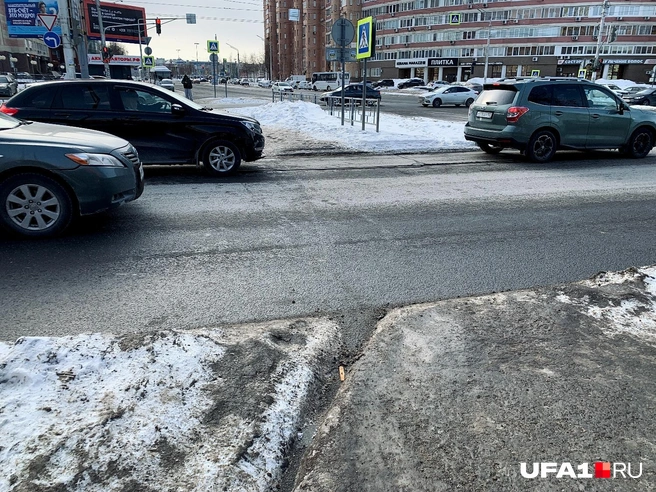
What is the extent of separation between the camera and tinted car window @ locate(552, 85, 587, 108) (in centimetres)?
1090

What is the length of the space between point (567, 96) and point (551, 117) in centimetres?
69

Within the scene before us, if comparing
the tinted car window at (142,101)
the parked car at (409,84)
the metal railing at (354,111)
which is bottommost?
the metal railing at (354,111)

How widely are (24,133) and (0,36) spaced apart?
317 feet

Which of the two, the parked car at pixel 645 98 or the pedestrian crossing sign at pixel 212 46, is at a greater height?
the pedestrian crossing sign at pixel 212 46

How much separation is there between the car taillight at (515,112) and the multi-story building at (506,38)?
59.5 m

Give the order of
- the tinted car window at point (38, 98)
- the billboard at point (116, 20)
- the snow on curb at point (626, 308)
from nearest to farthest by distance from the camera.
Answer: the snow on curb at point (626, 308) → the tinted car window at point (38, 98) → the billboard at point (116, 20)

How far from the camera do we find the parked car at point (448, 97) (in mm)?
34750

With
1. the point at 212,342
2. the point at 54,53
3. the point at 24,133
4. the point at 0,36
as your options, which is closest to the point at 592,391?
the point at 212,342

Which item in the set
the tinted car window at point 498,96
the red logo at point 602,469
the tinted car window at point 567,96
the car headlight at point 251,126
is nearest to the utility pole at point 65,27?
the car headlight at point 251,126

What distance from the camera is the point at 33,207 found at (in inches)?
206

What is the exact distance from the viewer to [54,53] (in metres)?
119

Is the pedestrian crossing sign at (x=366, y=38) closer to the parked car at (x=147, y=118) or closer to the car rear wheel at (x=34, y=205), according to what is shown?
the parked car at (x=147, y=118)

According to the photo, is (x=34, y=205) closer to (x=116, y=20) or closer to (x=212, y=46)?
(x=212, y=46)

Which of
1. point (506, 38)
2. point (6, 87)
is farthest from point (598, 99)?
point (506, 38)
